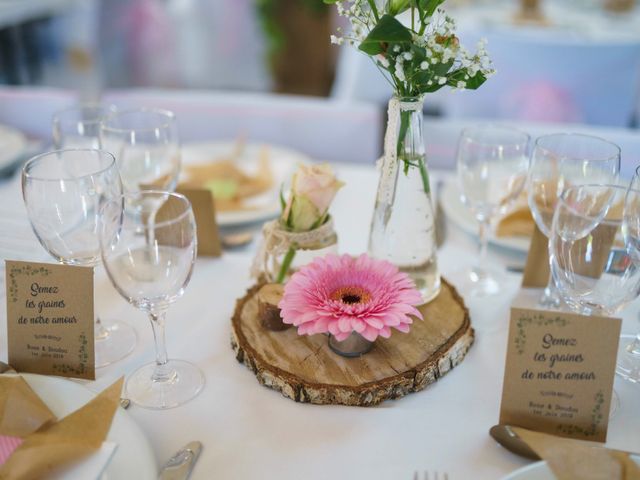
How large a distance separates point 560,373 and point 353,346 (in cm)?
25

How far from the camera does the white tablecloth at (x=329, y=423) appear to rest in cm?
74

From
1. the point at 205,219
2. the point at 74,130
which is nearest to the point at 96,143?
the point at 74,130

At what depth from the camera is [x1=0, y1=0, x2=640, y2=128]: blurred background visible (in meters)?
2.36

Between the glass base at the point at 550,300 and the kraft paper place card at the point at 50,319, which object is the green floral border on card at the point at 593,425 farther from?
the kraft paper place card at the point at 50,319

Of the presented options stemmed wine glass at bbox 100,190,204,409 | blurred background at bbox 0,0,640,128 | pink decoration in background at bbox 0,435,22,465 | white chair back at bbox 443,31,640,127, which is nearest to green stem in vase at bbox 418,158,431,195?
stemmed wine glass at bbox 100,190,204,409

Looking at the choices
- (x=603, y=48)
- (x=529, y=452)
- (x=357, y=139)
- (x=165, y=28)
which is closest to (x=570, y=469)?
(x=529, y=452)

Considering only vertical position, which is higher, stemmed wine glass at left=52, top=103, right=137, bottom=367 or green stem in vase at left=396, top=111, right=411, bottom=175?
green stem in vase at left=396, top=111, right=411, bottom=175

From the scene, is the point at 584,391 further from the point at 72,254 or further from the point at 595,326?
the point at 72,254

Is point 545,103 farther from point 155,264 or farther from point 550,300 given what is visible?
point 155,264

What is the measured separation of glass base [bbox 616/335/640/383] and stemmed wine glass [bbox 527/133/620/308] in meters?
0.18

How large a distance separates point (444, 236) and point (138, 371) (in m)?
0.65

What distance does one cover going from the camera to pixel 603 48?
232 cm

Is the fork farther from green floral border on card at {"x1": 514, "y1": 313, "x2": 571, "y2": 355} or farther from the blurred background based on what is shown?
the blurred background

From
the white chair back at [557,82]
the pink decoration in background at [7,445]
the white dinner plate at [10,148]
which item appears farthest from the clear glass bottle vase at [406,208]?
the white chair back at [557,82]
